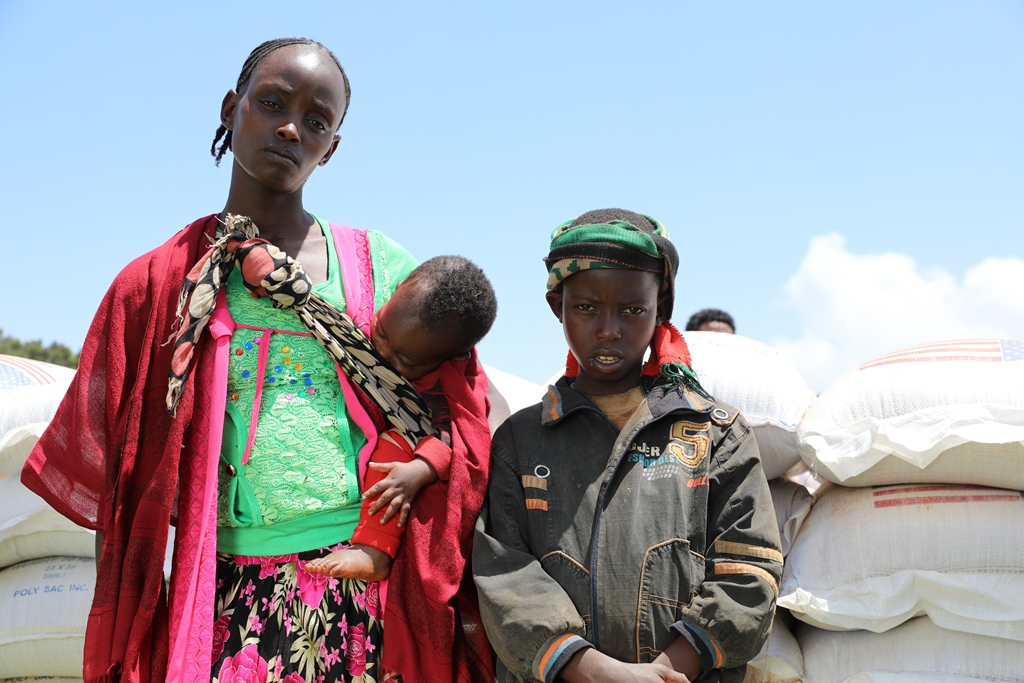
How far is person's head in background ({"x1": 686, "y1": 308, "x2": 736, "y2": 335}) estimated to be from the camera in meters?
5.99

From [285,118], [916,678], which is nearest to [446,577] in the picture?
[285,118]

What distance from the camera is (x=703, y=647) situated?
191 cm

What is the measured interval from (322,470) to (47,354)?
1859 centimetres

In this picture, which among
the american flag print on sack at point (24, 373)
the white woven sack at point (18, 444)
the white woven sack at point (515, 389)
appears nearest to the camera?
the white woven sack at point (18, 444)

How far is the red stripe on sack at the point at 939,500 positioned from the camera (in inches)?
108

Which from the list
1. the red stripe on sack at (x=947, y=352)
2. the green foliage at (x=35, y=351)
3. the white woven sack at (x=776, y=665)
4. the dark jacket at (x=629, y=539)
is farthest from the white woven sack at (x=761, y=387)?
the green foliage at (x=35, y=351)

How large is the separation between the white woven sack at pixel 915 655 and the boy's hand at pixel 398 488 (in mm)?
1352

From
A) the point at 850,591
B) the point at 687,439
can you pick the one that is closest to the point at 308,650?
the point at 687,439

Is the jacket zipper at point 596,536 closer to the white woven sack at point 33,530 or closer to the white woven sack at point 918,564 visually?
the white woven sack at point 918,564

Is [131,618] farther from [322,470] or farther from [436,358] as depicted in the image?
[436,358]

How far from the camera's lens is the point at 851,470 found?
273 centimetres

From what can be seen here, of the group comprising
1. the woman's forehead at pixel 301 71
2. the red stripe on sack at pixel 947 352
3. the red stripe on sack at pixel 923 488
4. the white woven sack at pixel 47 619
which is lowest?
the white woven sack at pixel 47 619

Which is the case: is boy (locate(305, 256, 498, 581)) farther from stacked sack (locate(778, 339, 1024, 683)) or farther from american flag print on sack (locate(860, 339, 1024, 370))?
american flag print on sack (locate(860, 339, 1024, 370))

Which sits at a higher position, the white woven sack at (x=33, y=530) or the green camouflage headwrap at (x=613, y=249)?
the green camouflage headwrap at (x=613, y=249)
